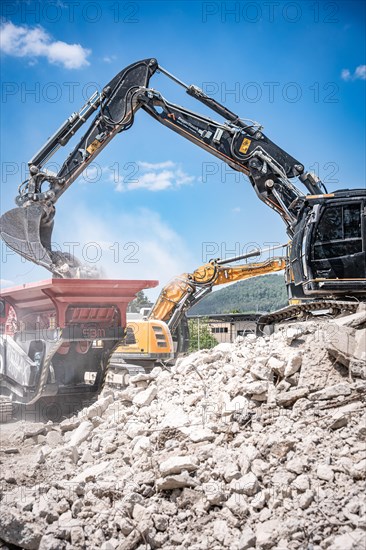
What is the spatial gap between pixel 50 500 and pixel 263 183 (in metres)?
6.50

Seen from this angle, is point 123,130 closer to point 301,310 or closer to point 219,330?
point 301,310

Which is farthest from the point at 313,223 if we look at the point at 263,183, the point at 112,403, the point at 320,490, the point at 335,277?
the point at 320,490

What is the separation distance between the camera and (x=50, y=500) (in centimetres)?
341

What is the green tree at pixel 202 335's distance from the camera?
60.3 feet

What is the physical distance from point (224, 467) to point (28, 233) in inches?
229

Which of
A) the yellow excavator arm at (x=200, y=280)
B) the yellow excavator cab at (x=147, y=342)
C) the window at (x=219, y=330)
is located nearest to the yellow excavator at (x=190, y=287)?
the yellow excavator arm at (x=200, y=280)

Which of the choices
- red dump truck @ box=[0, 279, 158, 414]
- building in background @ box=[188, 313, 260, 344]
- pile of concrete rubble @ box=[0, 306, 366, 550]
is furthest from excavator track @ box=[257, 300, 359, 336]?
building in background @ box=[188, 313, 260, 344]

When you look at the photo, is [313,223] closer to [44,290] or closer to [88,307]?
[88,307]

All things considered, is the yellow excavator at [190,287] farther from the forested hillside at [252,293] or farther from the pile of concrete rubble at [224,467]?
the forested hillside at [252,293]

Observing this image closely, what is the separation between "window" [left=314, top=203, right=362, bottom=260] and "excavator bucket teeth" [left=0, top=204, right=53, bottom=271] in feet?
13.2

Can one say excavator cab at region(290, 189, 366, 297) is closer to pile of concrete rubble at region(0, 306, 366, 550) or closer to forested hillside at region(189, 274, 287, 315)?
pile of concrete rubble at region(0, 306, 366, 550)

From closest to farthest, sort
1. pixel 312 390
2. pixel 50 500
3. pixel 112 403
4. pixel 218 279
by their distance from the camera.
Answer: pixel 50 500 → pixel 312 390 → pixel 112 403 → pixel 218 279

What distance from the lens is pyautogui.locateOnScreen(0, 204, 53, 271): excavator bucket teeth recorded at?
318 inches

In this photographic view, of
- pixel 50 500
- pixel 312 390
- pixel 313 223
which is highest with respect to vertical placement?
pixel 313 223
